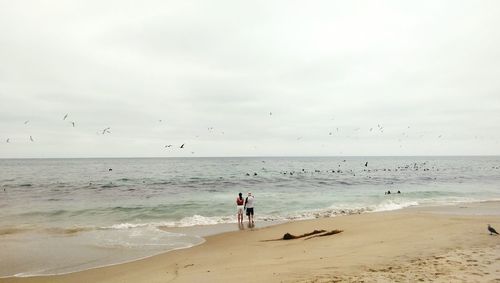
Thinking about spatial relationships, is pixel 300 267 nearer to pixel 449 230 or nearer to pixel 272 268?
pixel 272 268

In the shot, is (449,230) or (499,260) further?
(449,230)

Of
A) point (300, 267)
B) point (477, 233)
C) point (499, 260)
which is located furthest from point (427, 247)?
point (300, 267)

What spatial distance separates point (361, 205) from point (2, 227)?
25351mm

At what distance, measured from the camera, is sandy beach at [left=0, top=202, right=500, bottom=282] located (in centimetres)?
843

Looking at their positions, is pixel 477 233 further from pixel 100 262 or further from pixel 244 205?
pixel 100 262

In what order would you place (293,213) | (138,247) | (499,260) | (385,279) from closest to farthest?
1. (385,279)
2. (499,260)
3. (138,247)
4. (293,213)

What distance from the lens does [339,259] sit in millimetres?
10211

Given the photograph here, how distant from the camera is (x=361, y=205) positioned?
29484 millimetres

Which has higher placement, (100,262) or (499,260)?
(499,260)

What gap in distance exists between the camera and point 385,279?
25.8 feet

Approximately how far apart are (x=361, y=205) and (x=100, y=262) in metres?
22.2

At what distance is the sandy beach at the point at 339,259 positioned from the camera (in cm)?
843

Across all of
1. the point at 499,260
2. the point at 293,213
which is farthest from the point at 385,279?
the point at 293,213

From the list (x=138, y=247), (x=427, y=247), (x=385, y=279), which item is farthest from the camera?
(x=138, y=247)
